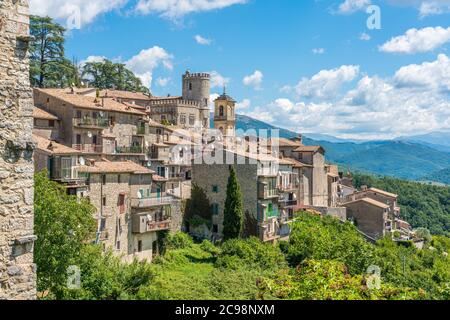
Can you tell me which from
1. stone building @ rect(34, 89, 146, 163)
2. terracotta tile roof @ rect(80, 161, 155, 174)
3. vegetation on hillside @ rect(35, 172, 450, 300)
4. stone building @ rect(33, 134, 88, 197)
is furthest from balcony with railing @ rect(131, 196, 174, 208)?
stone building @ rect(33, 134, 88, 197)

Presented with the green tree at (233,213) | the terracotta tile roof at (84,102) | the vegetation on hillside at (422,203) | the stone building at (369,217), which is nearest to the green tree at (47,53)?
the terracotta tile roof at (84,102)

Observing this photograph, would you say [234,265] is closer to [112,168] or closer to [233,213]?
[233,213]

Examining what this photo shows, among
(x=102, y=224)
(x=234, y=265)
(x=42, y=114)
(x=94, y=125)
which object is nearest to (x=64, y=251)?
(x=102, y=224)

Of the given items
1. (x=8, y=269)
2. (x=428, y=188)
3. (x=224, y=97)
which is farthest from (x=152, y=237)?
(x=428, y=188)

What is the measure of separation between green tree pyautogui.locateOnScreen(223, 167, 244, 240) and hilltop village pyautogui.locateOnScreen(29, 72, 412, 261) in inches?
88.8

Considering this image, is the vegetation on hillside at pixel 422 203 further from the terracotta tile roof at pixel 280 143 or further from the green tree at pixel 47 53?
the green tree at pixel 47 53

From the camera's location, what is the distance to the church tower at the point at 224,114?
78100 millimetres

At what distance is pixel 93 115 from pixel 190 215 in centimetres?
1275

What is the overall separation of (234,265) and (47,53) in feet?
110

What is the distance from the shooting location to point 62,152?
103ft

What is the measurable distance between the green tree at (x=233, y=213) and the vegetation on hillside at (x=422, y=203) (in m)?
67.4

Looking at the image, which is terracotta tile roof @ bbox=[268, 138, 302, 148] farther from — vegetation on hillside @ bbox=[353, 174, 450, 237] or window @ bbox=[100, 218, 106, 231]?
vegetation on hillside @ bbox=[353, 174, 450, 237]

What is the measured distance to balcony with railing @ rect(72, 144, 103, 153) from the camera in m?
39.4
